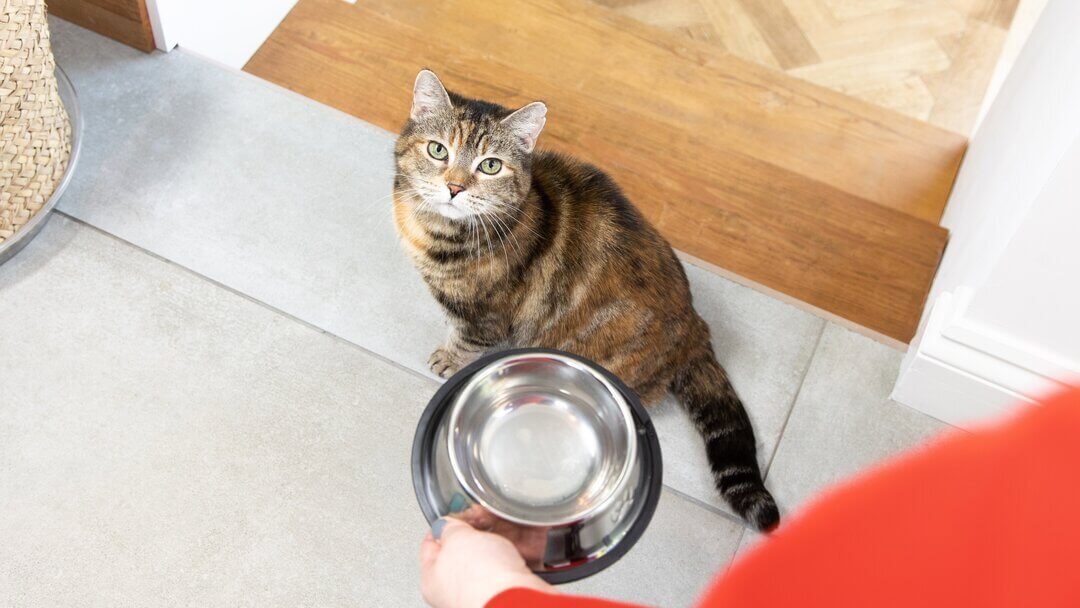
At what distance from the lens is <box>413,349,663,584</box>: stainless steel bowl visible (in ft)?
4.25

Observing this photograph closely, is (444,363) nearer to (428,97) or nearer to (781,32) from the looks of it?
(428,97)

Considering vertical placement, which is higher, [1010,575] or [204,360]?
[1010,575]

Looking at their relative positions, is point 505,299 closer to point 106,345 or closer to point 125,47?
point 106,345

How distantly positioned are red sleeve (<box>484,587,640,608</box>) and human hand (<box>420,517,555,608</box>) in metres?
0.19

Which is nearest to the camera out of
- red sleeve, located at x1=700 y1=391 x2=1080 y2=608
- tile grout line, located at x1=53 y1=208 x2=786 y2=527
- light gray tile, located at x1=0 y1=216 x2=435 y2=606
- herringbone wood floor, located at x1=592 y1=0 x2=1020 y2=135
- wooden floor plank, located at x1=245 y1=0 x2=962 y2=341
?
red sleeve, located at x1=700 y1=391 x2=1080 y2=608

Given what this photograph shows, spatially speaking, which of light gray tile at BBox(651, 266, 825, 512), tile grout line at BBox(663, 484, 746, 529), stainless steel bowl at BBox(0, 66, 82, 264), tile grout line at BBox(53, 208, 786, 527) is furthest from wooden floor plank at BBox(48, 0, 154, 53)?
tile grout line at BBox(663, 484, 746, 529)

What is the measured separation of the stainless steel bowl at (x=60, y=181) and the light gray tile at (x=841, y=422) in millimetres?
1556

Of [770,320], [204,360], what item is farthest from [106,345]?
[770,320]

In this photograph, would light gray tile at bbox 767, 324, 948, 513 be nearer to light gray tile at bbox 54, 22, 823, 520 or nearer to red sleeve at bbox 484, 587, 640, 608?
light gray tile at bbox 54, 22, 823, 520

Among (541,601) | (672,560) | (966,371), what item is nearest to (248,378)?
(672,560)

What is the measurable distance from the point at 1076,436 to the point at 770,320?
1.69m

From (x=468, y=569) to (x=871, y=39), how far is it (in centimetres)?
221

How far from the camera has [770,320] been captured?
2092 millimetres

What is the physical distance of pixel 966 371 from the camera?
1861 mm
